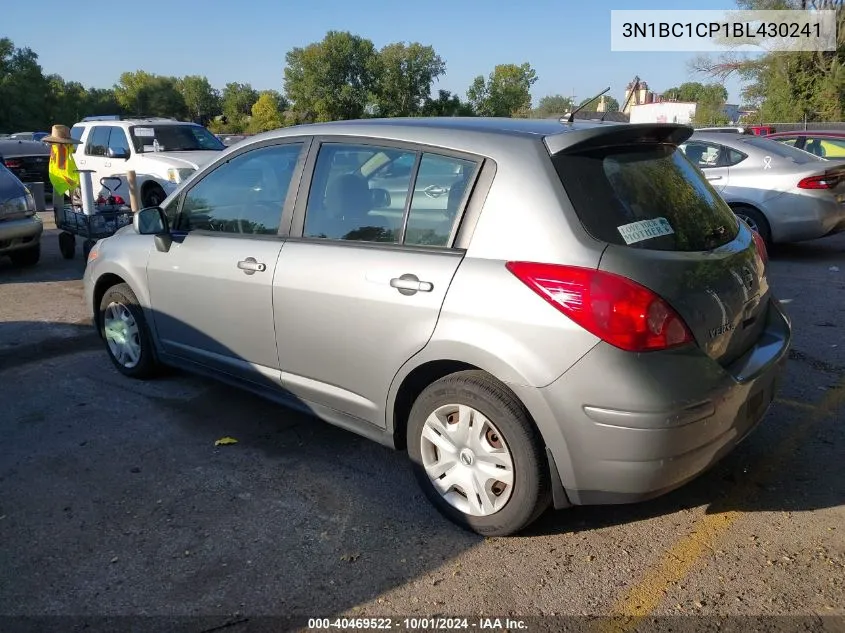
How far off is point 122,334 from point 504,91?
67.9m

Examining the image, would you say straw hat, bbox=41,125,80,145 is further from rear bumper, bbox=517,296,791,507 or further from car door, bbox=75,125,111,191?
rear bumper, bbox=517,296,791,507

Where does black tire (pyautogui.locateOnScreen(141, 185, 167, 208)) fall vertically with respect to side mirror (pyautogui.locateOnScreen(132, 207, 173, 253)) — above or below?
below

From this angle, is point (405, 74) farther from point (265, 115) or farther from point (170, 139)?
point (170, 139)

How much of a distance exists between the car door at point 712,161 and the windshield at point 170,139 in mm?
8442

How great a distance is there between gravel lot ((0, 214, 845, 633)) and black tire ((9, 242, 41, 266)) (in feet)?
18.9

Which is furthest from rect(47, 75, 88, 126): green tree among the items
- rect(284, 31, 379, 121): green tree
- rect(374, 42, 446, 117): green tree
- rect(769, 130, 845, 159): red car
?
rect(769, 130, 845, 159): red car

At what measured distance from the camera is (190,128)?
13.7 meters

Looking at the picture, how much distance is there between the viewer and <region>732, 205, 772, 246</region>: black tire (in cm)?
925

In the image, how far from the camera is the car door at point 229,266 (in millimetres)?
3912

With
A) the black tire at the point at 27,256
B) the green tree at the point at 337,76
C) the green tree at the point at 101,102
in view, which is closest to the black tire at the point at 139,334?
the black tire at the point at 27,256

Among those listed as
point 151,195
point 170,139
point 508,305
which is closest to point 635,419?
point 508,305

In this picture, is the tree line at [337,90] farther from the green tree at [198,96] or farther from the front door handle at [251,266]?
the front door handle at [251,266]

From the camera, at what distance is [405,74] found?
2675 inches

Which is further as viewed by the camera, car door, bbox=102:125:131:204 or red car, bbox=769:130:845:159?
car door, bbox=102:125:131:204
